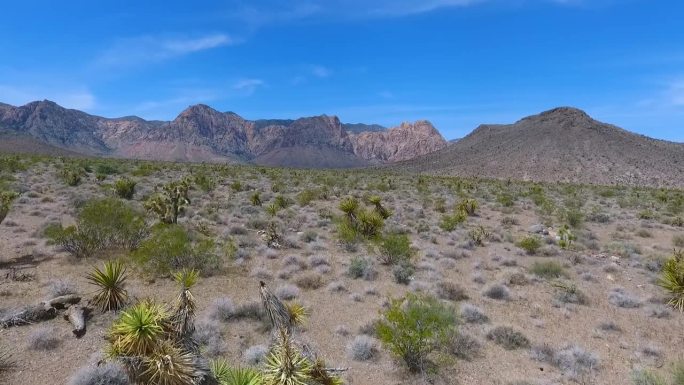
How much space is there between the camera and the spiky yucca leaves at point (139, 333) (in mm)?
5914

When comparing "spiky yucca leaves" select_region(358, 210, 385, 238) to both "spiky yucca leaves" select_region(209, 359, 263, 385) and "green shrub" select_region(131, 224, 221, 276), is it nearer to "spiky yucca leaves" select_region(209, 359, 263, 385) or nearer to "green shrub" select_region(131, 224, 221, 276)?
→ "green shrub" select_region(131, 224, 221, 276)

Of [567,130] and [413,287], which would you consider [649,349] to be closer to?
[413,287]

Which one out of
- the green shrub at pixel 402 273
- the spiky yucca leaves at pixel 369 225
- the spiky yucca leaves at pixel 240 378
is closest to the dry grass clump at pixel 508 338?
the green shrub at pixel 402 273

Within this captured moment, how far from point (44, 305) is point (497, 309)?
1073cm

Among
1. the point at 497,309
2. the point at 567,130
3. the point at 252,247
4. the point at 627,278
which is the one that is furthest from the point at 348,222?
the point at 567,130

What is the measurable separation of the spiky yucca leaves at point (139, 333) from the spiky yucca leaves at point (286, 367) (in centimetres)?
160

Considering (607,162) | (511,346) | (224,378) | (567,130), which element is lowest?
(511,346)

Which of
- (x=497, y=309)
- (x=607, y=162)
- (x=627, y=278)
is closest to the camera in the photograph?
(x=497, y=309)

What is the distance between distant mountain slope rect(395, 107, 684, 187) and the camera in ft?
248

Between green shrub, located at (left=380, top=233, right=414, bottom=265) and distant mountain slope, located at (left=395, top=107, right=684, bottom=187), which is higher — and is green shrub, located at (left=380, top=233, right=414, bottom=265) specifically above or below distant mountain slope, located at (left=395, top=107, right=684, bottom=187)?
below

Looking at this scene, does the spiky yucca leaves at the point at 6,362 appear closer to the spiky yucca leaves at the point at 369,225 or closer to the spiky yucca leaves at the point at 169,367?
the spiky yucca leaves at the point at 169,367

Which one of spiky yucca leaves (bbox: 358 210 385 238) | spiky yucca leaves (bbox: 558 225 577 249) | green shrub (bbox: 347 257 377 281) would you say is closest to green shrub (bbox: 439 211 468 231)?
spiky yucca leaves (bbox: 358 210 385 238)

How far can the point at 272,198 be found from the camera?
31.2 m

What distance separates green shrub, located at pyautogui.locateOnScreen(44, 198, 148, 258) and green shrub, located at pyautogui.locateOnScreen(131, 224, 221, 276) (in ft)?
4.22
